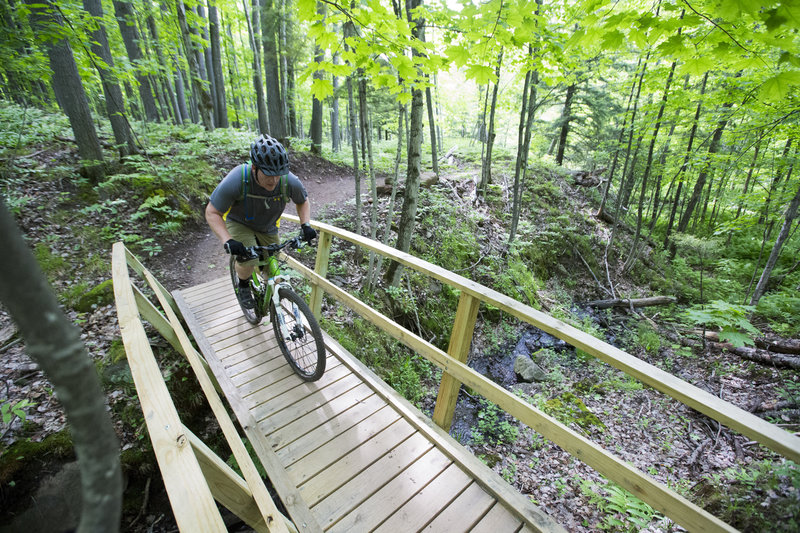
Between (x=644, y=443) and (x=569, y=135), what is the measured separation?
17231mm

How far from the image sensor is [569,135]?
17812mm

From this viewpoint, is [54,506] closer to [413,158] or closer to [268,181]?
[268,181]

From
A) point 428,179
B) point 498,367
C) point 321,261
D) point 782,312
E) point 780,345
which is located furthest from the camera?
point 428,179

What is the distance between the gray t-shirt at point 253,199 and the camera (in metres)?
3.44

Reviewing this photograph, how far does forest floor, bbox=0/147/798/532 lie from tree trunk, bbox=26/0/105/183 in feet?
2.78

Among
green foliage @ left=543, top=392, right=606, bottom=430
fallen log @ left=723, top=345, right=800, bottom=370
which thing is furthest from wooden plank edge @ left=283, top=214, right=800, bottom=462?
fallen log @ left=723, top=345, right=800, bottom=370

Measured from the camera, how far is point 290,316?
143 inches

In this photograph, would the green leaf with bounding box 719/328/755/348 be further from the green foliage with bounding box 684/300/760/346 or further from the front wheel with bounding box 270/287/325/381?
the front wheel with bounding box 270/287/325/381

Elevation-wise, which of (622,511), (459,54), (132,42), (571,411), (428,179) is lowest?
(571,411)

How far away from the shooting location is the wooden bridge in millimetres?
1516

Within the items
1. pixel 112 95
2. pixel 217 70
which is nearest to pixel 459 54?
pixel 112 95

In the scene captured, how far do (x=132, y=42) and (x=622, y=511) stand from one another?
1673 cm

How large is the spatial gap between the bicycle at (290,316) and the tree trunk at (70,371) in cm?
263

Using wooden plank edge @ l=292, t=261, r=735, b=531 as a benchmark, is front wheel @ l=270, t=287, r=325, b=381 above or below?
below
